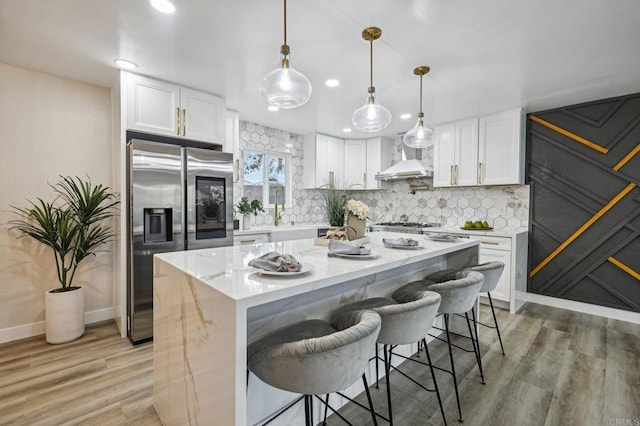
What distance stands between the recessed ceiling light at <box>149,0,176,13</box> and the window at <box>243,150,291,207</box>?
252 centimetres

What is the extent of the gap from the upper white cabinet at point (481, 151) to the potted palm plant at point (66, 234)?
13.1 feet

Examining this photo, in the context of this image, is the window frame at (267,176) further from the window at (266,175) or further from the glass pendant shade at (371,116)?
the glass pendant shade at (371,116)

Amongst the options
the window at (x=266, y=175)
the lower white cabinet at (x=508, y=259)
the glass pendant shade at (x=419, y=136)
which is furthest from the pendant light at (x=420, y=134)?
the window at (x=266, y=175)

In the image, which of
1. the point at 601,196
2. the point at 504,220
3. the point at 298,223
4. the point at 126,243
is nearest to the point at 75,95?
the point at 126,243

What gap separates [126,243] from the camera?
2713 millimetres

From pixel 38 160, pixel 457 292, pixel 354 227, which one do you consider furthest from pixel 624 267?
pixel 38 160

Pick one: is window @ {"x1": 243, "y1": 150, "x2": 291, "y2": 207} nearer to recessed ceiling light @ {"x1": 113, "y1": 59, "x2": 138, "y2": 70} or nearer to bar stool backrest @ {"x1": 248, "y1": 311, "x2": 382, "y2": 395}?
recessed ceiling light @ {"x1": 113, "y1": 59, "x2": 138, "y2": 70}

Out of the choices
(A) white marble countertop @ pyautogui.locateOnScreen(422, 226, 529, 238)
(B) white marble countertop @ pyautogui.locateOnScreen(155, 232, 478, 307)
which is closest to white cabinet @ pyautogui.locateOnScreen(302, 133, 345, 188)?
(A) white marble countertop @ pyautogui.locateOnScreen(422, 226, 529, 238)

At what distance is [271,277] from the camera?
1.21 metres

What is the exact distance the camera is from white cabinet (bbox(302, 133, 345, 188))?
191 inches

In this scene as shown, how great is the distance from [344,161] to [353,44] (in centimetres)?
309

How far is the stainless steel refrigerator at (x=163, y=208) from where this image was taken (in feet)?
8.53

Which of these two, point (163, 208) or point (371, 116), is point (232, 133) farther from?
point (371, 116)

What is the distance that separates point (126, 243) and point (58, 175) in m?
0.96
